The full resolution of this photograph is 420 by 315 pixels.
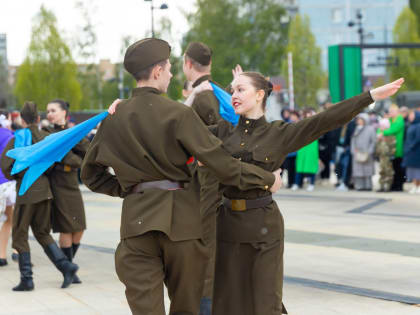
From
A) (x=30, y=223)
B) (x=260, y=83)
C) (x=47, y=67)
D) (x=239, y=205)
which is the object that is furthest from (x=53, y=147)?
(x=47, y=67)

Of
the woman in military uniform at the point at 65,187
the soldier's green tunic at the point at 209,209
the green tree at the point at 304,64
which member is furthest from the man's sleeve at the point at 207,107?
the green tree at the point at 304,64

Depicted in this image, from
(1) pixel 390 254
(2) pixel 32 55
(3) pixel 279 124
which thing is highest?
(2) pixel 32 55

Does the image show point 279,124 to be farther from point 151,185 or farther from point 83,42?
point 83,42

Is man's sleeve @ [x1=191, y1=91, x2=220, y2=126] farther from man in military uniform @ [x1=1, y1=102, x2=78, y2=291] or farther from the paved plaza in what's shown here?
man in military uniform @ [x1=1, y1=102, x2=78, y2=291]

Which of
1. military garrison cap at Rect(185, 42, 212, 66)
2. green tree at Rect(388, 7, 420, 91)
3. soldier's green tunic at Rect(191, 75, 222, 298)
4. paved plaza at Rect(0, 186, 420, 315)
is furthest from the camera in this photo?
green tree at Rect(388, 7, 420, 91)

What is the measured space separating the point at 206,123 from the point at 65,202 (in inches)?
110

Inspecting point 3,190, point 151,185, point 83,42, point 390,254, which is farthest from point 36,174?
point 83,42

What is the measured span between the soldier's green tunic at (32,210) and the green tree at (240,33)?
5265 centimetres

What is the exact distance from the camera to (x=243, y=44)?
6391 cm

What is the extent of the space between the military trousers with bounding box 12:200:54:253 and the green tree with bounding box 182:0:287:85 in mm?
52657

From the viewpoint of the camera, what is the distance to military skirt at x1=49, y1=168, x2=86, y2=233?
27.3 feet

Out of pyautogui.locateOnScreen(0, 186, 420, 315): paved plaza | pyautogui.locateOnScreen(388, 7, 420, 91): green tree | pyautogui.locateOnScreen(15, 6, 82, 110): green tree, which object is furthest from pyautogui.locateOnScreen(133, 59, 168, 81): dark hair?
pyautogui.locateOnScreen(15, 6, 82, 110): green tree

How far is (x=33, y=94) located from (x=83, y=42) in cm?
577

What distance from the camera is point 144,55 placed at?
4500mm
